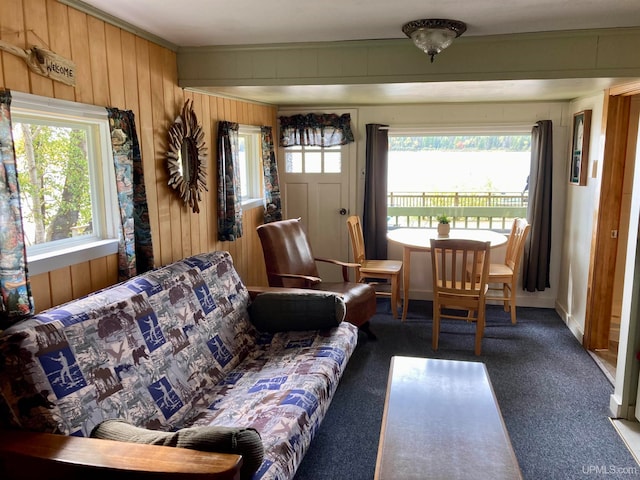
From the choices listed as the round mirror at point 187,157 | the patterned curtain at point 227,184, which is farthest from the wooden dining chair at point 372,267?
the round mirror at point 187,157

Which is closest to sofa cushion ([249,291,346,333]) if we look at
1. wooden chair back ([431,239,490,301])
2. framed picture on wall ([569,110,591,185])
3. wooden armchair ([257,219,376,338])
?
wooden armchair ([257,219,376,338])

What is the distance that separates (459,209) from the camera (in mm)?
4969

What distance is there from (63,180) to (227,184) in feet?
4.83

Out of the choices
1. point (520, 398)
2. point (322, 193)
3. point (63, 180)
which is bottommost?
point (520, 398)

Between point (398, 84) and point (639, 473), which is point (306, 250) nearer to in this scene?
point (398, 84)

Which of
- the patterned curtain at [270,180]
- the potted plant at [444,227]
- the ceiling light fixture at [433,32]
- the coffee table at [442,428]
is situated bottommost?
the coffee table at [442,428]

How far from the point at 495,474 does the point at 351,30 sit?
2201 millimetres

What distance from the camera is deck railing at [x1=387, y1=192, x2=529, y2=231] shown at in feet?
16.0

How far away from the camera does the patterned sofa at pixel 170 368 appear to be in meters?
1.59

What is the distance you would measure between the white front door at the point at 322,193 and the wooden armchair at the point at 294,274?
1.12 metres

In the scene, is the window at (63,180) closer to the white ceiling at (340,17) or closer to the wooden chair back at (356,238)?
the white ceiling at (340,17)

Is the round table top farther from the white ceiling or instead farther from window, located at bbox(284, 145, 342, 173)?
the white ceiling

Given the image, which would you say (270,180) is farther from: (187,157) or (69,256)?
(69,256)

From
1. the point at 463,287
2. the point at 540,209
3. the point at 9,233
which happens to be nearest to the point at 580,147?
the point at 540,209
